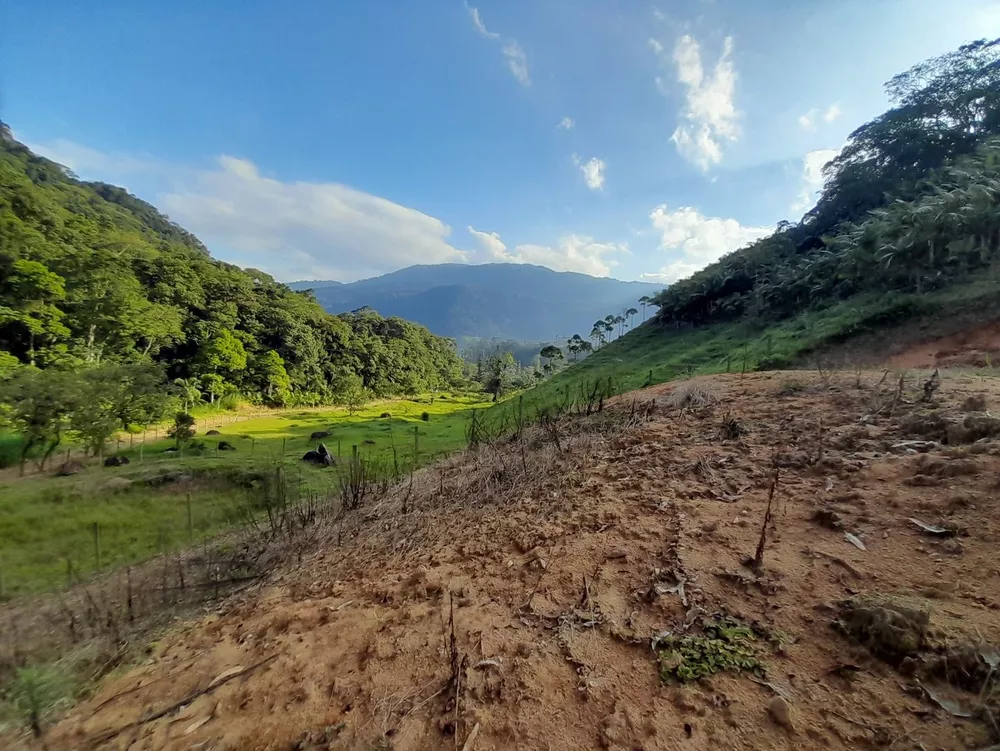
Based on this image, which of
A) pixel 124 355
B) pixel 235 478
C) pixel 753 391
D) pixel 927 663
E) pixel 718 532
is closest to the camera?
pixel 927 663

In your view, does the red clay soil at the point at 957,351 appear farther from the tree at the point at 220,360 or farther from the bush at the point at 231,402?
the tree at the point at 220,360

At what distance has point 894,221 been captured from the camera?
19891 mm

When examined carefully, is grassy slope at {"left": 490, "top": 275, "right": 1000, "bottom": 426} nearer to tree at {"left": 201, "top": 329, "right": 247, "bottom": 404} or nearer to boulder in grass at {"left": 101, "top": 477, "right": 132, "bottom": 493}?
boulder in grass at {"left": 101, "top": 477, "right": 132, "bottom": 493}

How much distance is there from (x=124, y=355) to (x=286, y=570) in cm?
3957

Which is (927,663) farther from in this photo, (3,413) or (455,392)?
(455,392)

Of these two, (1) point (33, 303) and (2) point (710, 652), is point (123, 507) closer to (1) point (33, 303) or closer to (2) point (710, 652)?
(2) point (710, 652)

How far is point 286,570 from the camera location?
453cm

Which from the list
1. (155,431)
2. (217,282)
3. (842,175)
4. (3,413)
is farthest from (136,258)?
(842,175)

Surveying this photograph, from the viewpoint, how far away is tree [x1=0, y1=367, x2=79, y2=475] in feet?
54.4

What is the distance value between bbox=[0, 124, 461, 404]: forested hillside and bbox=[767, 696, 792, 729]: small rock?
33.1 meters

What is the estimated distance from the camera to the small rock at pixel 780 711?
1.90m

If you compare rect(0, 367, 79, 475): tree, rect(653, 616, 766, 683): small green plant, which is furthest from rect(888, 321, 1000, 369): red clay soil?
rect(0, 367, 79, 475): tree

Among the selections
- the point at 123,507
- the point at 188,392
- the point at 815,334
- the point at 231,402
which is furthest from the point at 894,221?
the point at 231,402

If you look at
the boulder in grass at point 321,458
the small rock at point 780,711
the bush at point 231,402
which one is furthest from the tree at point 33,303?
the small rock at point 780,711
